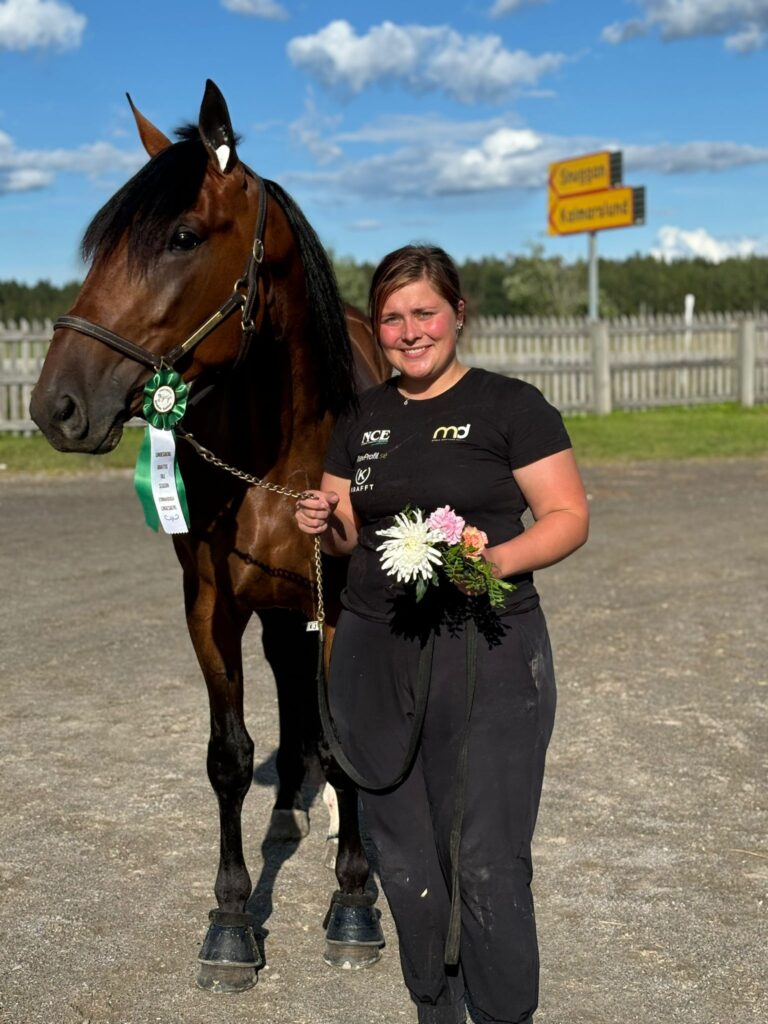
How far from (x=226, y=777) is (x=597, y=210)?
28559 millimetres

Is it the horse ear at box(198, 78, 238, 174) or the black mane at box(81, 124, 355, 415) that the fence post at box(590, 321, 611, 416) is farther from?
the horse ear at box(198, 78, 238, 174)

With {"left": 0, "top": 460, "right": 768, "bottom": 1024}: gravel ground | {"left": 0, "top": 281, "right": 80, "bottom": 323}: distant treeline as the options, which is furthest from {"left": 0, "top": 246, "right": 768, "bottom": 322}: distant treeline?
{"left": 0, "top": 460, "right": 768, "bottom": 1024}: gravel ground

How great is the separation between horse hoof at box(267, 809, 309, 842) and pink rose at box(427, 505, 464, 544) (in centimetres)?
239

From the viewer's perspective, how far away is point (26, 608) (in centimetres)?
816

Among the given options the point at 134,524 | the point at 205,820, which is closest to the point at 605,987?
the point at 205,820

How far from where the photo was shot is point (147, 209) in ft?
9.85

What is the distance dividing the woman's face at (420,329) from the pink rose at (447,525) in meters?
0.42

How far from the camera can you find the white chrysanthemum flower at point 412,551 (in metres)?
2.56

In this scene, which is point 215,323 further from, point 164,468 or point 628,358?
point 628,358

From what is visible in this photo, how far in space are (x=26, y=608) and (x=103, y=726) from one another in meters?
2.61

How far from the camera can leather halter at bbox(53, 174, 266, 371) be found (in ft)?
9.63

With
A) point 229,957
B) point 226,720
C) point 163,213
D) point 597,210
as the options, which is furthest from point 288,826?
point 597,210

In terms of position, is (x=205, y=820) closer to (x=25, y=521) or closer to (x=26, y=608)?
(x=26, y=608)

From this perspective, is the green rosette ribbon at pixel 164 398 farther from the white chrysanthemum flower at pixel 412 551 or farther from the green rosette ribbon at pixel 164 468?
the white chrysanthemum flower at pixel 412 551
